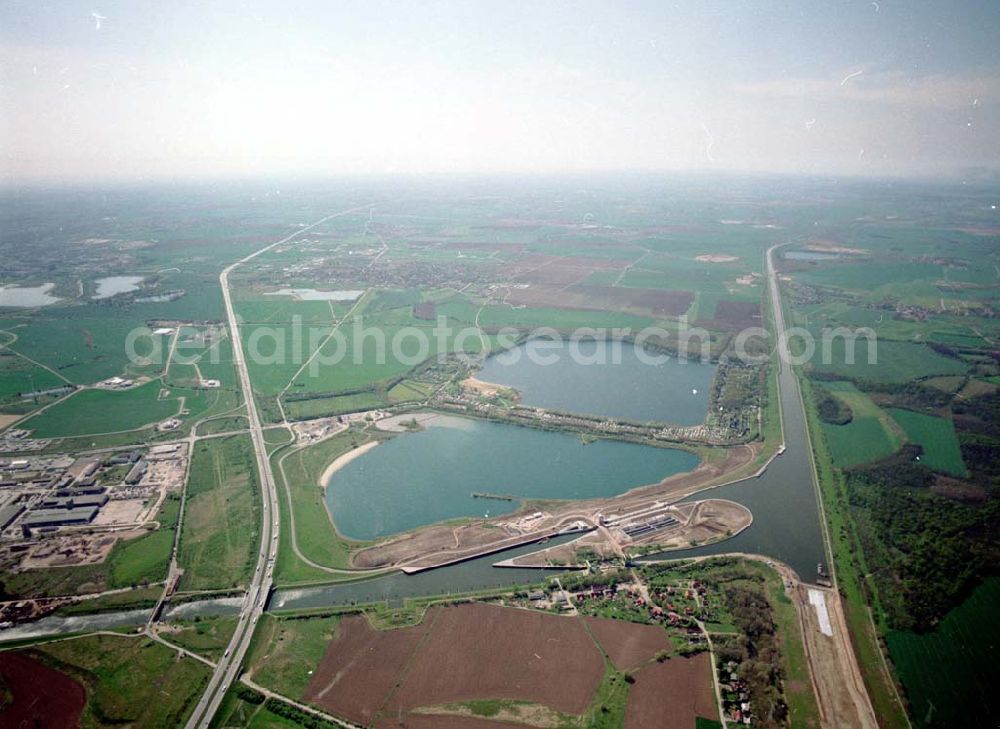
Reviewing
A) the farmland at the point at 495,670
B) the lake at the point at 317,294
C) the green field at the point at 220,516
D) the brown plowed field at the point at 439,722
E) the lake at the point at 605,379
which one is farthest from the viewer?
the lake at the point at 317,294

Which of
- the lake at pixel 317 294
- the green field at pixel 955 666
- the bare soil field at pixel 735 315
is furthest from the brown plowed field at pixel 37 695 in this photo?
the bare soil field at pixel 735 315

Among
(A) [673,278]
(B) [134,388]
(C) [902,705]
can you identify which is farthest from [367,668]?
(A) [673,278]

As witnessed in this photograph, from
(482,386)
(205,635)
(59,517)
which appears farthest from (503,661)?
(482,386)

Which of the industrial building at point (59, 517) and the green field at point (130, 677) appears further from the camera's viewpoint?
the industrial building at point (59, 517)

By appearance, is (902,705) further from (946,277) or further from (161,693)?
(946,277)

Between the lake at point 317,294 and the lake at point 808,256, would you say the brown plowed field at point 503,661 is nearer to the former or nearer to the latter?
the lake at point 317,294

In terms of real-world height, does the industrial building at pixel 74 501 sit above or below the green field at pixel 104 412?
below

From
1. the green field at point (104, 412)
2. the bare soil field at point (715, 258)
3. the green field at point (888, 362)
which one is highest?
the bare soil field at point (715, 258)

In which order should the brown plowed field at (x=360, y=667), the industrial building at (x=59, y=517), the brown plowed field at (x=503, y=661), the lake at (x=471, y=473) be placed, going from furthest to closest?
the lake at (x=471, y=473) → the industrial building at (x=59, y=517) → the brown plowed field at (x=503, y=661) → the brown plowed field at (x=360, y=667)
